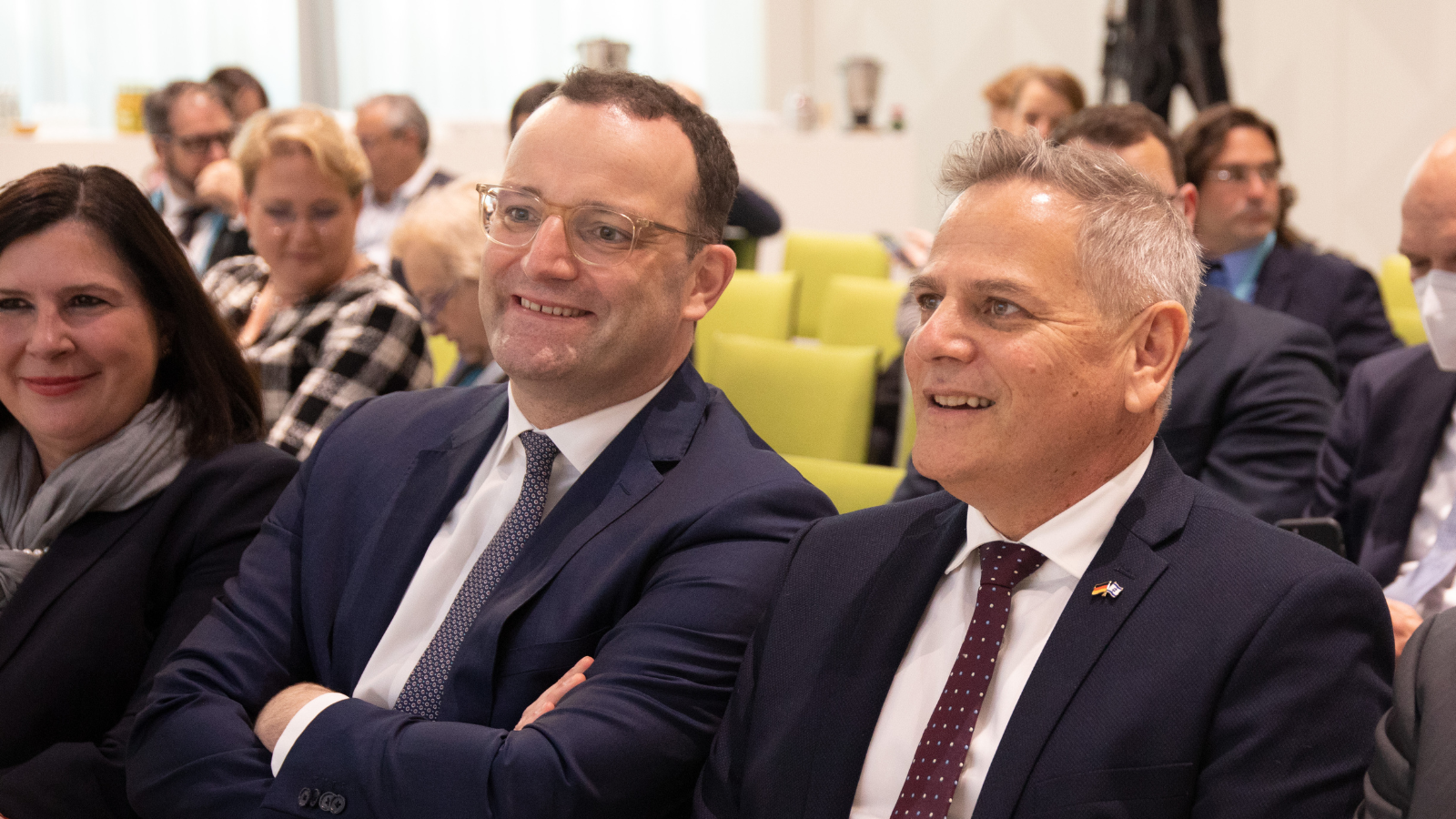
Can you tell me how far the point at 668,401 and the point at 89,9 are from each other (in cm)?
Answer: 872

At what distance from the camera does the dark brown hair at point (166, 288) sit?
6.53 ft

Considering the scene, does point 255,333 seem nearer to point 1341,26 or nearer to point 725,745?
point 725,745

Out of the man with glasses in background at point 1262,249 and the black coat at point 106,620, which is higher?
the man with glasses in background at point 1262,249

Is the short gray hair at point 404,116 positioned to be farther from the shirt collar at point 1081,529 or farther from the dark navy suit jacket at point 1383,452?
the shirt collar at point 1081,529

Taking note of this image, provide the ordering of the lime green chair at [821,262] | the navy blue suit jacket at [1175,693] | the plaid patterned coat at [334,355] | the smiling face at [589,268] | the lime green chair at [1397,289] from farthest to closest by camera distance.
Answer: the lime green chair at [821,262]
the lime green chair at [1397,289]
the plaid patterned coat at [334,355]
the smiling face at [589,268]
the navy blue suit jacket at [1175,693]

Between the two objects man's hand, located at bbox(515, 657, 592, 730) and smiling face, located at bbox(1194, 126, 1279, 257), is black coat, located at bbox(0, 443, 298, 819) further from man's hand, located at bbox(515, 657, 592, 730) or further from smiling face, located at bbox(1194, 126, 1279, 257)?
smiling face, located at bbox(1194, 126, 1279, 257)

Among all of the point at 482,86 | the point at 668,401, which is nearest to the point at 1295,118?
the point at 482,86

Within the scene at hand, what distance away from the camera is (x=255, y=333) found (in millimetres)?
3180

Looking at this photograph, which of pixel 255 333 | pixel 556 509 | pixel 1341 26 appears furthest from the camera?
pixel 1341 26

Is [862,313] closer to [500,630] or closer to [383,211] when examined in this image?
[383,211]

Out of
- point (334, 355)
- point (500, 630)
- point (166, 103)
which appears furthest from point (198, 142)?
point (500, 630)

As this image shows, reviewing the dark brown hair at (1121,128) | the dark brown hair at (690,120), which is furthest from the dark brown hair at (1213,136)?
the dark brown hair at (690,120)

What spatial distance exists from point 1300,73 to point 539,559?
22.5 feet

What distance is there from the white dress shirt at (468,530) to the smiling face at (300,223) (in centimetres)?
144
